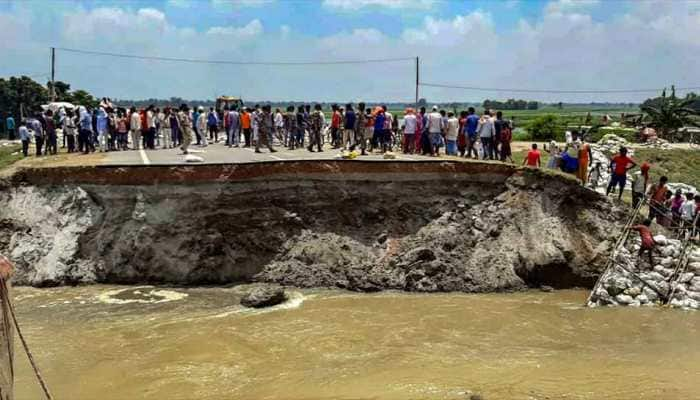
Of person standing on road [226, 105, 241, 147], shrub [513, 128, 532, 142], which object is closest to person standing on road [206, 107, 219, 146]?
person standing on road [226, 105, 241, 147]

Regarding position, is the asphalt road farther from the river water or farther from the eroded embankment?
the river water

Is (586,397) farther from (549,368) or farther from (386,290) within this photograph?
(386,290)

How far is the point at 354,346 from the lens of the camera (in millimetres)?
13500

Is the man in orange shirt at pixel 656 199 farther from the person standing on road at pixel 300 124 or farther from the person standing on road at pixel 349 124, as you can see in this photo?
the person standing on road at pixel 300 124

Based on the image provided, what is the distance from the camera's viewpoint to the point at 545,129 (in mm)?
42000

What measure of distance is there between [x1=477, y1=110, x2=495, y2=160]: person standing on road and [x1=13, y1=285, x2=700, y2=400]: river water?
5.35 m

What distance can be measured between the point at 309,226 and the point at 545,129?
27.9 m

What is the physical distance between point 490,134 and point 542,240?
4.00 meters

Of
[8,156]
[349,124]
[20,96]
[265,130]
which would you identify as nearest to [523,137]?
[349,124]

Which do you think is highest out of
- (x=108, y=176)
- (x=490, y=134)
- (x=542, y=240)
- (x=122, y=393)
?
(x=490, y=134)

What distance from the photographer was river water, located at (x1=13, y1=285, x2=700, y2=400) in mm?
11289

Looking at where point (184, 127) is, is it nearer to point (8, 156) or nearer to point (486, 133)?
point (8, 156)

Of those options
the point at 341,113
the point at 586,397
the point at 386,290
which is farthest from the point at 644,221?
the point at 341,113

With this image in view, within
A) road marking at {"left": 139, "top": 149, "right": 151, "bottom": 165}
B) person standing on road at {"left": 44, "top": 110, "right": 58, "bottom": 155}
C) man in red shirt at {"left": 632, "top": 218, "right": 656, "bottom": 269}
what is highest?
person standing on road at {"left": 44, "top": 110, "right": 58, "bottom": 155}
